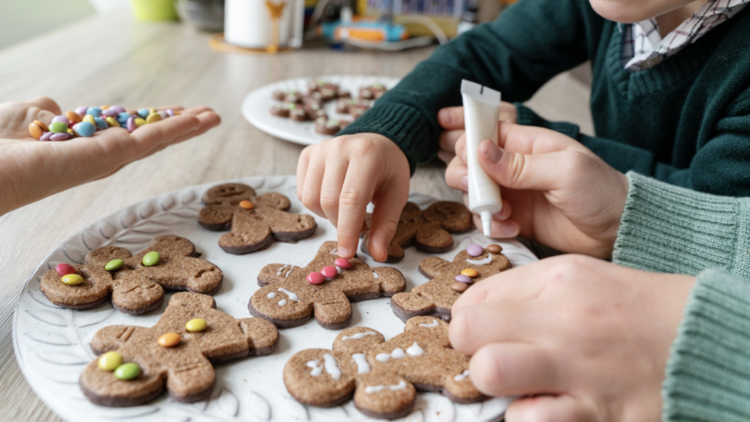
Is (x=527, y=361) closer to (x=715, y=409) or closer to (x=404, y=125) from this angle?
(x=715, y=409)

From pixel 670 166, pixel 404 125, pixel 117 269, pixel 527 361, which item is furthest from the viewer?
pixel 670 166

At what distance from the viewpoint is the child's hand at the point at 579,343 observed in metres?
0.48

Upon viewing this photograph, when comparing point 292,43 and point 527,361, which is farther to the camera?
point 292,43

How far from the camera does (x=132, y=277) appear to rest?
2.15 ft

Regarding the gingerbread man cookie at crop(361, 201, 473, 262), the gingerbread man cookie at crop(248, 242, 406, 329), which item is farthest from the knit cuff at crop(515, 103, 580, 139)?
the gingerbread man cookie at crop(248, 242, 406, 329)

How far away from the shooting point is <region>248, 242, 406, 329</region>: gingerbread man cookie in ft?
2.03

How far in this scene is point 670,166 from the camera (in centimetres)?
102

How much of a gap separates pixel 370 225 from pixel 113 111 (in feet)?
1.66

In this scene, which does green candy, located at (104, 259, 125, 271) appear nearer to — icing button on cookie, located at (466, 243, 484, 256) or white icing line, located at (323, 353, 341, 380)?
white icing line, located at (323, 353, 341, 380)

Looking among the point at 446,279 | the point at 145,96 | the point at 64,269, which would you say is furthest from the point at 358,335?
the point at 145,96

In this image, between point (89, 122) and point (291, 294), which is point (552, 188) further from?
point (89, 122)

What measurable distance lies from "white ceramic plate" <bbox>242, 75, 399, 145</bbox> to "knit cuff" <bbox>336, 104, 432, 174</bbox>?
0.24 m

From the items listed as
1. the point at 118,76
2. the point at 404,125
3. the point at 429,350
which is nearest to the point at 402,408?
the point at 429,350

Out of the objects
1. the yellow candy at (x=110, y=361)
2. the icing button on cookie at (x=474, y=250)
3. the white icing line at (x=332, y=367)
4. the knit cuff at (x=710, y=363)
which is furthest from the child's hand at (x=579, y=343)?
the yellow candy at (x=110, y=361)
